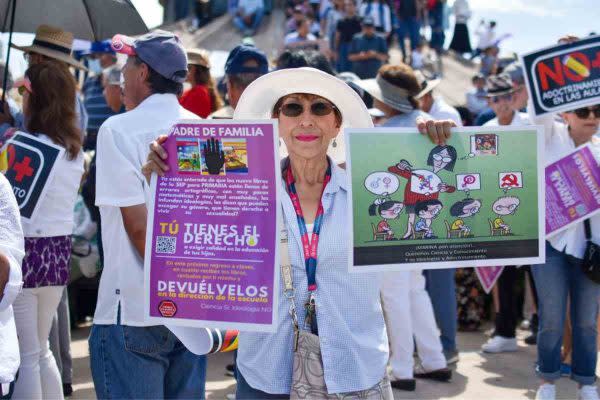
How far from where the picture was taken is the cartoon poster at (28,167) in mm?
4141

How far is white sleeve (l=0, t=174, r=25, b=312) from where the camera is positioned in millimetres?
2844

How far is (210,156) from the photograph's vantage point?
2812mm

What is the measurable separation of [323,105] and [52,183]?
1.78 m

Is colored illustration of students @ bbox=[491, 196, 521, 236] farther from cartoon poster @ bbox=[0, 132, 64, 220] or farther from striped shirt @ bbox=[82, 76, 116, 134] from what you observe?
striped shirt @ bbox=[82, 76, 116, 134]

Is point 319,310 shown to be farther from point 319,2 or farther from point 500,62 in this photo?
point 319,2

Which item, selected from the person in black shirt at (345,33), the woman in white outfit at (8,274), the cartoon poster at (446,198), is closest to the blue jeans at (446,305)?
the cartoon poster at (446,198)

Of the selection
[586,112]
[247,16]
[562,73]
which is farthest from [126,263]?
[247,16]

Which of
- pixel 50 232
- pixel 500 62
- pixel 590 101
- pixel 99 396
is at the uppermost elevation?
pixel 500 62

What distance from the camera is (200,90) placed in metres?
6.45

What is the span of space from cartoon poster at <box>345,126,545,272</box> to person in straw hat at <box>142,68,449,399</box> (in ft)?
0.36

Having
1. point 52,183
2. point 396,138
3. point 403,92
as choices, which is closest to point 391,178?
point 396,138

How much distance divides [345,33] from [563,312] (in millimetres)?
9593

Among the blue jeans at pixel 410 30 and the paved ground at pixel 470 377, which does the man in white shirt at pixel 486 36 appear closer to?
the blue jeans at pixel 410 30

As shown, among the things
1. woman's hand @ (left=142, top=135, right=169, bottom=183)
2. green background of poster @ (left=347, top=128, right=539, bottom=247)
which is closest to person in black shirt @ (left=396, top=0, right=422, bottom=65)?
green background of poster @ (left=347, top=128, right=539, bottom=247)
